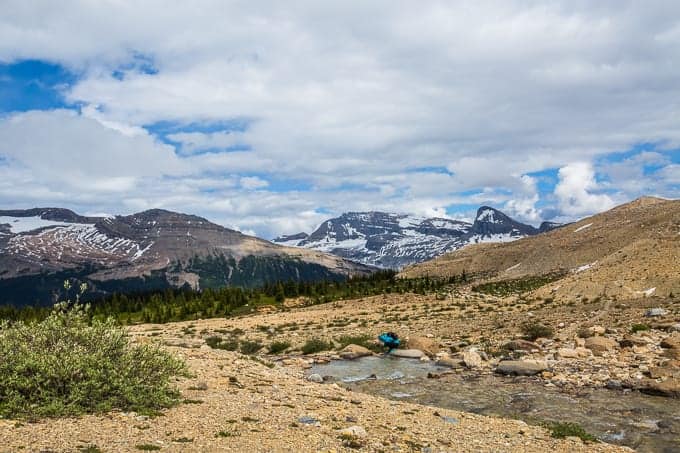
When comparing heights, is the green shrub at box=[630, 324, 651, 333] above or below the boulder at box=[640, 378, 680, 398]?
above

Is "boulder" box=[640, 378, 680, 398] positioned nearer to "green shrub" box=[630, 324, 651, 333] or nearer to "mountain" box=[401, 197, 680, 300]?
"green shrub" box=[630, 324, 651, 333]

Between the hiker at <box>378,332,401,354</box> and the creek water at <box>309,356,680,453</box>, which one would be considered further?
the hiker at <box>378,332,401,354</box>

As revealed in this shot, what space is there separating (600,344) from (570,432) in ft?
45.3

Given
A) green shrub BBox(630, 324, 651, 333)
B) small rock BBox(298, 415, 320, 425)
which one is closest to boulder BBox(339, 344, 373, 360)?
green shrub BBox(630, 324, 651, 333)

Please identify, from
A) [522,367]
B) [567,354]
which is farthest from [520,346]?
[522,367]

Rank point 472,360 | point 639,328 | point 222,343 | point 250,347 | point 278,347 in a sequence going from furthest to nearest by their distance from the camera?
point 222,343 → point 250,347 → point 278,347 → point 639,328 → point 472,360

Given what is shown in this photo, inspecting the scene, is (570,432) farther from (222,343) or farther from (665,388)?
(222,343)

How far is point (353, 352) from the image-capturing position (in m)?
33.7

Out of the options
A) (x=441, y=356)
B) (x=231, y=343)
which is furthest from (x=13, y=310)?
(x=441, y=356)

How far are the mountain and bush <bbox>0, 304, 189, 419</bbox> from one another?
41.6 metres

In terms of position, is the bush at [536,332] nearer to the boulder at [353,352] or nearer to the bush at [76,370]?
the boulder at [353,352]

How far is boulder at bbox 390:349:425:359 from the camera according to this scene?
105ft

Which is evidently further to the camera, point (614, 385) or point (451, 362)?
point (451, 362)

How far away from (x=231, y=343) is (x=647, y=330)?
2889cm
